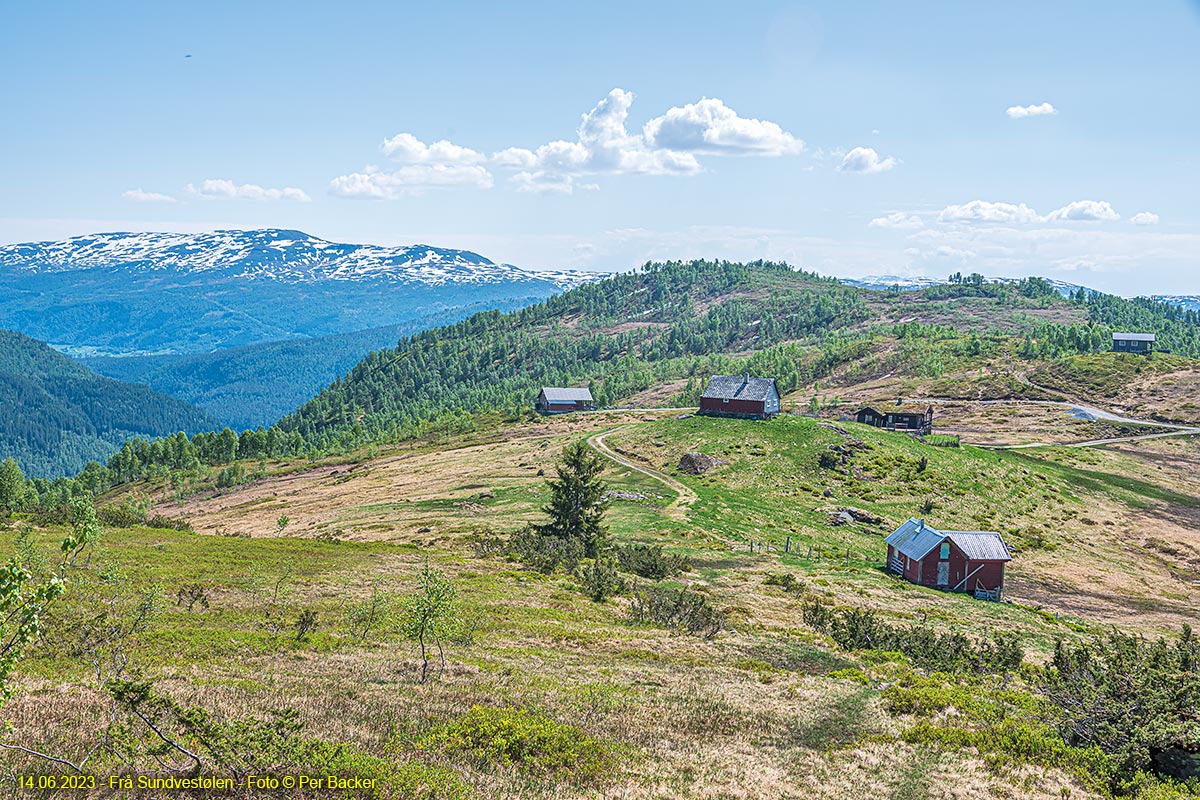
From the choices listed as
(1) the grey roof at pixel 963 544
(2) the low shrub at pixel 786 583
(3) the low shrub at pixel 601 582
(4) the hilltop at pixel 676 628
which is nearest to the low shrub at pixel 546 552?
(4) the hilltop at pixel 676 628

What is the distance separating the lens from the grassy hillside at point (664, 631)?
22188mm

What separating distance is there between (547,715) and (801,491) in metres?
78.4

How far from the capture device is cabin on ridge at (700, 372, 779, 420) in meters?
128

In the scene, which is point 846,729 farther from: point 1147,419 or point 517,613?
point 1147,419

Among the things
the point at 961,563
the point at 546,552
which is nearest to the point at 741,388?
the point at 961,563

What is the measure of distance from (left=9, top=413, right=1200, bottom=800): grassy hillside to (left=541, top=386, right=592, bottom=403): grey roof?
73022mm

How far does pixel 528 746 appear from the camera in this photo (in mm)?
21844

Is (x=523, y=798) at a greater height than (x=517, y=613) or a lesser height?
greater

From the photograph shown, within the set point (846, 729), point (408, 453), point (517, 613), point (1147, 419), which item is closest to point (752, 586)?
point (517, 613)

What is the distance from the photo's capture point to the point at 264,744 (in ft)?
56.0

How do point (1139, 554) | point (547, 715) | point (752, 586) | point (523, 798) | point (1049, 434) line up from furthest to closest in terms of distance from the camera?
point (1049, 434) → point (1139, 554) → point (752, 586) → point (547, 715) → point (523, 798)

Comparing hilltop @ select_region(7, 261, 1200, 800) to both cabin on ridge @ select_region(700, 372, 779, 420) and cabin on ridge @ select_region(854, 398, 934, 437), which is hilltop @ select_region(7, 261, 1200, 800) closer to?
cabin on ridge @ select_region(700, 372, 779, 420)

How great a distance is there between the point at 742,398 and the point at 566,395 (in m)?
67.8

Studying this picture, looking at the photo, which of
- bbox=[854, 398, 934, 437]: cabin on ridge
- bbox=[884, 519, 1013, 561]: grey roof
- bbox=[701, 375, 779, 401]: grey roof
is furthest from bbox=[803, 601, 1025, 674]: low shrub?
bbox=[854, 398, 934, 437]: cabin on ridge
